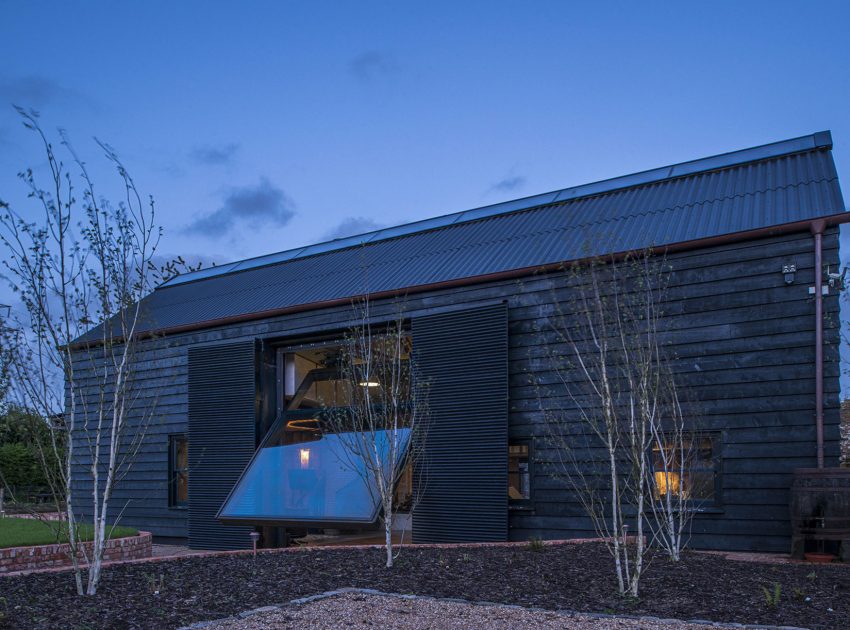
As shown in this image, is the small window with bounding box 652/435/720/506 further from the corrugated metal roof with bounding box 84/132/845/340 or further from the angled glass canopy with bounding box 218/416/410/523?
the angled glass canopy with bounding box 218/416/410/523

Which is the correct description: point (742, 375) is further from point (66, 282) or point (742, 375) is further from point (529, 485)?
point (66, 282)

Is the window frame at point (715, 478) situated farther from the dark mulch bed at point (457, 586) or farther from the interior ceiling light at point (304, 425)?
the interior ceiling light at point (304, 425)

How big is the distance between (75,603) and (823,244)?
26.1 feet

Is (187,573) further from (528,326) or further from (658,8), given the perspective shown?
(658,8)

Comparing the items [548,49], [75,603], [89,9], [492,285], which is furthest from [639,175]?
[75,603]

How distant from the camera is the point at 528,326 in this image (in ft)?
32.9

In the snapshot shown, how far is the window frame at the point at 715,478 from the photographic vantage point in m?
8.41

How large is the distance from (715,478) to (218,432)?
8.01 m

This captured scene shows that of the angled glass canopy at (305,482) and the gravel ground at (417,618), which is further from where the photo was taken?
the angled glass canopy at (305,482)

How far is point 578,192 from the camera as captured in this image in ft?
43.4

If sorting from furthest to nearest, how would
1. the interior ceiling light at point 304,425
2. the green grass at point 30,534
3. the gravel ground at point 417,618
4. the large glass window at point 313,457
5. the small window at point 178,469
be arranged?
the small window at point 178,469 → the interior ceiling light at point 304,425 → the large glass window at point 313,457 → the green grass at point 30,534 → the gravel ground at point 417,618

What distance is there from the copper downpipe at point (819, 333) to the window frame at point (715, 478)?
101 centimetres

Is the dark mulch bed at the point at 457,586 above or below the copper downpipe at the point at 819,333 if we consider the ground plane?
below

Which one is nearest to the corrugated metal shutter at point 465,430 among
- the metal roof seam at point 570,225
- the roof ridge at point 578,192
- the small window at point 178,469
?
the metal roof seam at point 570,225
